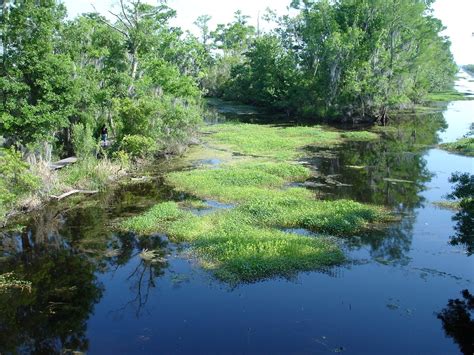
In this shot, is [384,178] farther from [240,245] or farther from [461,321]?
[461,321]

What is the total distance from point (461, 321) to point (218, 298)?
783 centimetres

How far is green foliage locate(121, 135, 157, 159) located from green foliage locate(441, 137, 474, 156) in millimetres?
27677

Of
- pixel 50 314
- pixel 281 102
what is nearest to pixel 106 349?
pixel 50 314

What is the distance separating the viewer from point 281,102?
229 ft

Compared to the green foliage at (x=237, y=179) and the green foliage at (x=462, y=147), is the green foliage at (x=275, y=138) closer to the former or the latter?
the green foliage at (x=237, y=179)

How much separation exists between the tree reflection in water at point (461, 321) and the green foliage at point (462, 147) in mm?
28111

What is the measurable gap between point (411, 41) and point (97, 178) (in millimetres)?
55169

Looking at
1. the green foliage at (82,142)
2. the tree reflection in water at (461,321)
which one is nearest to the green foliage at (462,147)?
the tree reflection in water at (461,321)

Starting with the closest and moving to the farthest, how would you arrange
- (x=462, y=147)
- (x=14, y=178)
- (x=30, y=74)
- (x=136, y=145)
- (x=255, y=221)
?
(x=255, y=221) < (x=14, y=178) < (x=30, y=74) < (x=136, y=145) < (x=462, y=147)

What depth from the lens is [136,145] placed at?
31781mm

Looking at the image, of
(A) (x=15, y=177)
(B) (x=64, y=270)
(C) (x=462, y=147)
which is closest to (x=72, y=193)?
(A) (x=15, y=177)

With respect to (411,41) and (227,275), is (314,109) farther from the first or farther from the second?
(227,275)

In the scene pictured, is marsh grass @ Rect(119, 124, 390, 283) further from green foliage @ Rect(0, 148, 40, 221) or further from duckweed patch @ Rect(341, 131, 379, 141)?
duckweed patch @ Rect(341, 131, 379, 141)

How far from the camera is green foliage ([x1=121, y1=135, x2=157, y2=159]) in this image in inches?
1249
